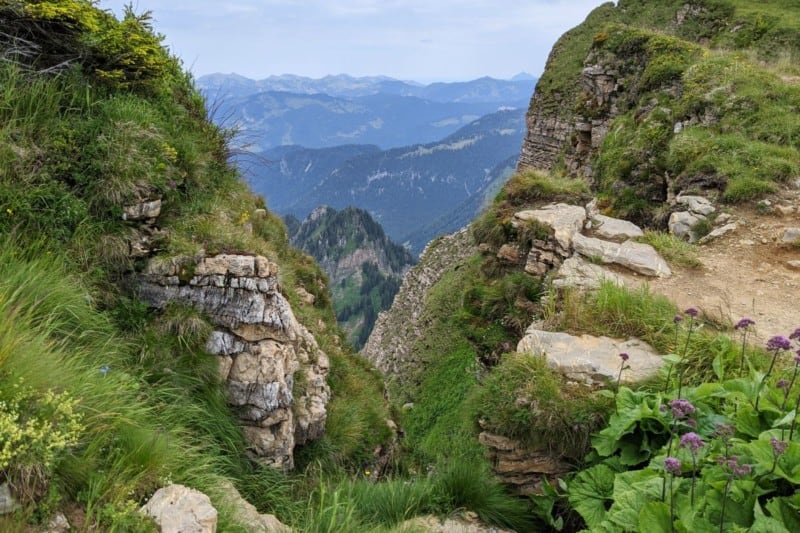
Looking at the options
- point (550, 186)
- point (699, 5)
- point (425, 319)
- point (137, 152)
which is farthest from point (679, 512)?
point (699, 5)

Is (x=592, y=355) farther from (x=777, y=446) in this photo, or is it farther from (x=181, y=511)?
(x=181, y=511)

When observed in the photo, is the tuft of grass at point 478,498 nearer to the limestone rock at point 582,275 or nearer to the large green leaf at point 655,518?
the large green leaf at point 655,518

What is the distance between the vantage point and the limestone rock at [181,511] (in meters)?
3.41

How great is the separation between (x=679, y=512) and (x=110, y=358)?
545 cm

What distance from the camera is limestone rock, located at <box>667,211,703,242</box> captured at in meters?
10.8

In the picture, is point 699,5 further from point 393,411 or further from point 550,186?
point 393,411

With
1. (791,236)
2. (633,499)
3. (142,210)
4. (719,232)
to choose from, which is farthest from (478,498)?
(791,236)

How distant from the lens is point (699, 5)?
3688 cm

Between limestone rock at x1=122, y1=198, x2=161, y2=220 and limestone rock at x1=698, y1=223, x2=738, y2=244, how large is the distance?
1037 centimetres

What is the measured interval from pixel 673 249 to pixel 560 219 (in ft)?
9.67

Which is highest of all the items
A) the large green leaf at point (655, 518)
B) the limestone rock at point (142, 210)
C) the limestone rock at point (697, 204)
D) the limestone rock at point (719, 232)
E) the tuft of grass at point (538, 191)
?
the limestone rock at point (142, 210)

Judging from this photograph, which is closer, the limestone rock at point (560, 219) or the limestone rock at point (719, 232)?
the limestone rock at point (719, 232)

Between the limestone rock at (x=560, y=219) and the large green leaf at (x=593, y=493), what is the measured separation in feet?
21.4

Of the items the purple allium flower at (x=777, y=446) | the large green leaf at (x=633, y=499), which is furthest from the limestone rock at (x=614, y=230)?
the purple allium flower at (x=777, y=446)
